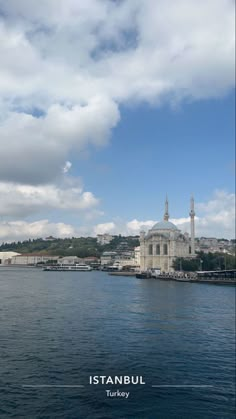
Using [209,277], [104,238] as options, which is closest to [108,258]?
[104,238]

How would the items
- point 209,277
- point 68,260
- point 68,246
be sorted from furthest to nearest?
point 68,246, point 68,260, point 209,277

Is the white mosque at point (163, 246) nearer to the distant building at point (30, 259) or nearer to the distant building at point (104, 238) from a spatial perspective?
the distant building at point (30, 259)

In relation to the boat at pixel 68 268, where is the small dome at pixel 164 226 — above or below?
above

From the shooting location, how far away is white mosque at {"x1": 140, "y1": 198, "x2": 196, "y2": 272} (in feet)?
264

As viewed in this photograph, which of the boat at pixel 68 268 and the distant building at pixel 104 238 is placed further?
the distant building at pixel 104 238

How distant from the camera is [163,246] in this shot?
268ft

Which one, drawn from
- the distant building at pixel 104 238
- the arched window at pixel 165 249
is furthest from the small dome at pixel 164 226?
the distant building at pixel 104 238

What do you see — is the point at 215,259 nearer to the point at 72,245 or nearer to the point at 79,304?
the point at 79,304

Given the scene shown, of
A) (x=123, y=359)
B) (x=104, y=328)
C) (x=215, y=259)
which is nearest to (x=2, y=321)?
(x=104, y=328)

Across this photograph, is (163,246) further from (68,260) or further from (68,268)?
(68,260)

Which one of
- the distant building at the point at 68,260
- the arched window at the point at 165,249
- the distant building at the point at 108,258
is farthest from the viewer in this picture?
the distant building at the point at 108,258

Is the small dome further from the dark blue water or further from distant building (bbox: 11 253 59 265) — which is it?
the dark blue water

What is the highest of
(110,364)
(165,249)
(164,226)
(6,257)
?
(164,226)

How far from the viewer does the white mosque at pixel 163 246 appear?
264 ft
